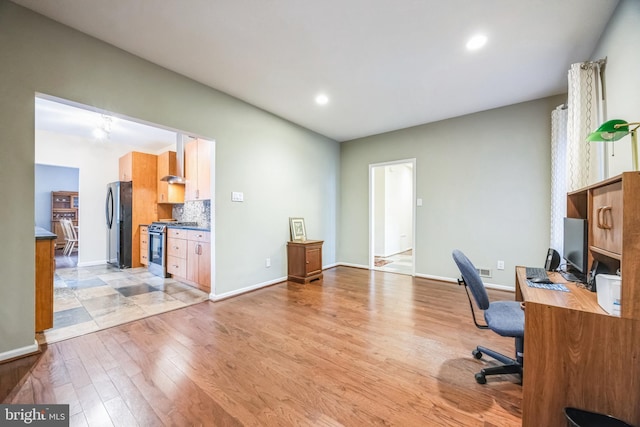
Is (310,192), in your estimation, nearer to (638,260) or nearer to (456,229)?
(456,229)

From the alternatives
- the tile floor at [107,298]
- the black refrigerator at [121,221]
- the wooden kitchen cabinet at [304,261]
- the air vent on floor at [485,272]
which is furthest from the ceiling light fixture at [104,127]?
the air vent on floor at [485,272]

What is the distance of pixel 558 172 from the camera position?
3.02 m

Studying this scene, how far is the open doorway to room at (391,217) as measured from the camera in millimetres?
5451

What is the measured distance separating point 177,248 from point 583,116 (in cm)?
538

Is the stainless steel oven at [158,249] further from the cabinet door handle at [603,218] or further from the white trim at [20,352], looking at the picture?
the cabinet door handle at [603,218]

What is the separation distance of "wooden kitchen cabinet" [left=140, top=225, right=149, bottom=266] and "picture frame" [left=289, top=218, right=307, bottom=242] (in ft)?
9.73

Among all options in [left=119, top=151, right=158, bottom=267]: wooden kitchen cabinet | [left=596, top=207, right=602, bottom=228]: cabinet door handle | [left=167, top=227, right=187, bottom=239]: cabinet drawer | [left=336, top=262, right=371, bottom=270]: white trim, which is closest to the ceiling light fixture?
[left=119, top=151, right=158, bottom=267]: wooden kitchen cabinet

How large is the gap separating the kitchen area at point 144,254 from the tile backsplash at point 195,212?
0.02 meters

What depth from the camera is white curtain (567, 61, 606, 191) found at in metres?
2.21

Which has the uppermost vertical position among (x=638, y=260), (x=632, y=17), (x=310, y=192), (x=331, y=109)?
(x=331, y=109)

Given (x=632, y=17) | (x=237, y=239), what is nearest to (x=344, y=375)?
(x=237, y=239)

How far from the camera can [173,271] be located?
4121mm

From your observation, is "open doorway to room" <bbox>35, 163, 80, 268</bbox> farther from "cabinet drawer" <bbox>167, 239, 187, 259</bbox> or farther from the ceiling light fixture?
"cabinet drawer" <bbox>167, 239, 187, 259</bbox>

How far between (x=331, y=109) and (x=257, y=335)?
10.6 ft
